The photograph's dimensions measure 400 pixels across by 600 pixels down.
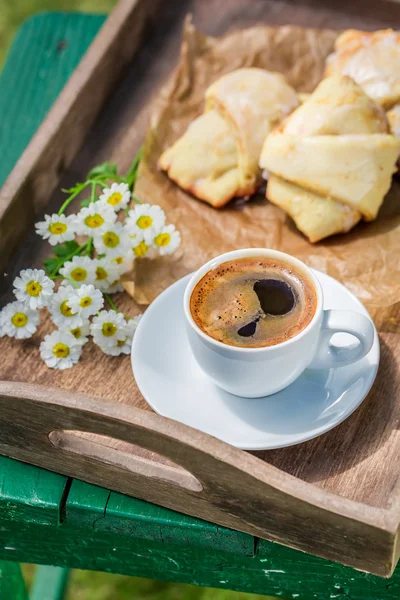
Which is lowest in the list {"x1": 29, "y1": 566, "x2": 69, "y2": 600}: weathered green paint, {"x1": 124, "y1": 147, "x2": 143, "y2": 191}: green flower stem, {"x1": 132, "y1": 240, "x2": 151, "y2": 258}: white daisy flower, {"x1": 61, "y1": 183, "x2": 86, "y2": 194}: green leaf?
{"x1": 29, "y1": 566, "x2": 69, "y2": 600}: weathered green paint

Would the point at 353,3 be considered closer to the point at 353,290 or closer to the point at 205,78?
the point at 205,78

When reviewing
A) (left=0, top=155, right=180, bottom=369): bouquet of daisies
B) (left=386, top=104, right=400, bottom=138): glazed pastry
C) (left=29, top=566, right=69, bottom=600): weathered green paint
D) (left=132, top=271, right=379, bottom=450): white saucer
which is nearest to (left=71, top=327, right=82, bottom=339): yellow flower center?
(left=0, top=155, right=180, bottom=369): bouquet of daisies

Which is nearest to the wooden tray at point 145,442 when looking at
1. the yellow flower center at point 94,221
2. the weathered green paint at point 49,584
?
the yellow flower center at point 94,221

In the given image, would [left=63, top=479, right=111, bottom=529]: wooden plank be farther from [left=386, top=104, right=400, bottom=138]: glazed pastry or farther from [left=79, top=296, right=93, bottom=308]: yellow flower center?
[left=386, top=104, right=400, bottom=138]: glazed pastry

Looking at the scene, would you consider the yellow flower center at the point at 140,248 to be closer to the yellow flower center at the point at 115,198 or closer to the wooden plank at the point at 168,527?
the yellow flower center at the point at 115,198

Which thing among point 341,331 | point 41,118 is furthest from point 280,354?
point 41,118

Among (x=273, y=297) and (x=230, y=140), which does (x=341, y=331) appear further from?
(x=230, y=140)

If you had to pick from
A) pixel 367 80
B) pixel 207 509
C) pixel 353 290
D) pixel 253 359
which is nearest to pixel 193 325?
pixel 253 359
